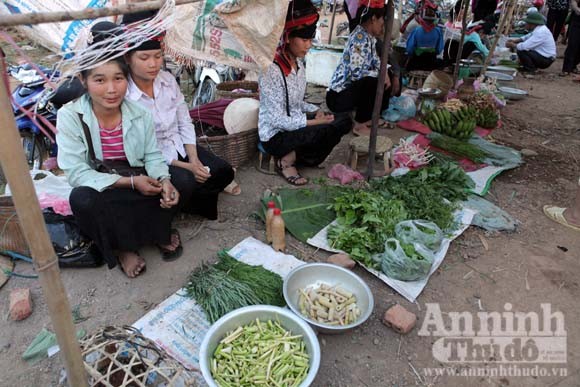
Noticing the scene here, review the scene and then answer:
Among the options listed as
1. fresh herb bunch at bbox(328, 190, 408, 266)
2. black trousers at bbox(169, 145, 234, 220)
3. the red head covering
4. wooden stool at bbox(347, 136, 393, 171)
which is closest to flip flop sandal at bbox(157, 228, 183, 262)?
black trousers at bbox(169, 145, 234, 220)

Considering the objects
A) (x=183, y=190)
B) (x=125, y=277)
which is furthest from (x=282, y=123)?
(x=125, y=277)

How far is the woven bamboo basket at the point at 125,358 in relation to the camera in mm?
1604

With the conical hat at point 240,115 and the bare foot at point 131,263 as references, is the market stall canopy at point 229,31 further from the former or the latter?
the bare foot at point 131,263

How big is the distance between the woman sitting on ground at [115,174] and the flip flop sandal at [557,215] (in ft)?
10.9

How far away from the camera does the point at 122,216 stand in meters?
2.54

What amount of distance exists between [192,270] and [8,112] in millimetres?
1915

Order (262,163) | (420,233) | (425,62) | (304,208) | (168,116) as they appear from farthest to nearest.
Answer: 1. (425,62)
2. (262,163)
3. (304,208)
4. (168,116)
5. (420,233)

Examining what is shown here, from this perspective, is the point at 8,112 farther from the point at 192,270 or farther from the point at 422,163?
the point at 422,163

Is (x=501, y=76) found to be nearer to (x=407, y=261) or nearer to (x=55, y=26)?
(x=407, y=261)

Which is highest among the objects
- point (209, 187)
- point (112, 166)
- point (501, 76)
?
point (112, 166)

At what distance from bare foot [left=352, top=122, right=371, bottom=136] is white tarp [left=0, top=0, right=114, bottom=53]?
3.43 metres

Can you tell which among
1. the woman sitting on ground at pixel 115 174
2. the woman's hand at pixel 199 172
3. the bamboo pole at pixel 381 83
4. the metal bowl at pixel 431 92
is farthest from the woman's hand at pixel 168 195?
the metal bowl at pixel 431 92

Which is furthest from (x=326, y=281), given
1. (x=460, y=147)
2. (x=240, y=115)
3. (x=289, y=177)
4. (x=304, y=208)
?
(x=460, y=147)

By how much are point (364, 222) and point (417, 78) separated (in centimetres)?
472
